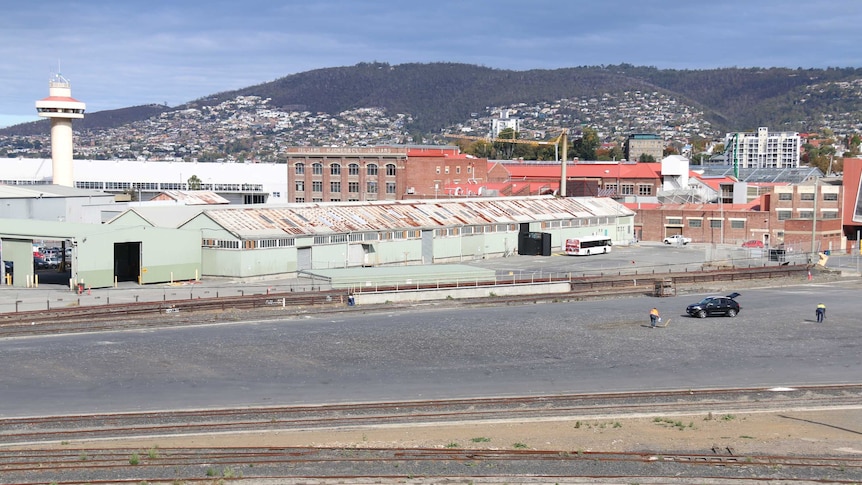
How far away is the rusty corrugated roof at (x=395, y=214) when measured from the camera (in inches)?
2202

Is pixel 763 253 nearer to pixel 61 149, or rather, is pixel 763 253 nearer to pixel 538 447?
pixel 538 447

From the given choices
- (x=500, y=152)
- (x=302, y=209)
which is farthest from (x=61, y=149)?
(x=500, y=152)

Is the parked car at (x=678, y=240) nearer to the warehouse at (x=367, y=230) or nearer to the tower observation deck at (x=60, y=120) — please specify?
the warehouse at (x=367, y=230)

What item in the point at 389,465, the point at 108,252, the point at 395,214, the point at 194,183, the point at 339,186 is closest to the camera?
the point at 389,465

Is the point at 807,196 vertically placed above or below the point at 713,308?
above

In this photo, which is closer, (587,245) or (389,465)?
(389,465)

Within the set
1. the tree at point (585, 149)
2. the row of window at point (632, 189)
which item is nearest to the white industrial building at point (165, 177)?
the row of window at point (632, 189)

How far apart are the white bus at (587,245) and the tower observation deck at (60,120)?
49.4 m

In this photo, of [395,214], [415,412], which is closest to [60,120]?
[395,214]

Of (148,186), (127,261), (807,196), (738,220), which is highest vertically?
(148,186)

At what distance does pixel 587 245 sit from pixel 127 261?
34116 millimetres

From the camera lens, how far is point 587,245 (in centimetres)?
7212

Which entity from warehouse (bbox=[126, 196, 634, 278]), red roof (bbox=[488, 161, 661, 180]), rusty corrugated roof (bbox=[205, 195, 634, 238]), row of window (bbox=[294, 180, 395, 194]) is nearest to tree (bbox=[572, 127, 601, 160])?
red roof (bbox=[488, 161, 661, 180])

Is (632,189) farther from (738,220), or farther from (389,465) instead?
(389,465)
